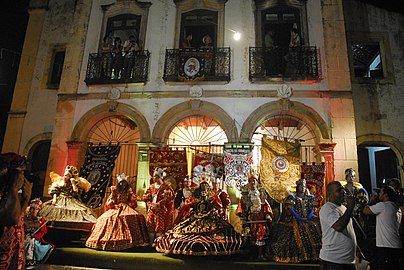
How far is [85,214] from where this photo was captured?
28.0 feet

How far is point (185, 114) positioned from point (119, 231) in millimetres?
4564

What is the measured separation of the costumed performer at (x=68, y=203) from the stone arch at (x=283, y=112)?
521 cm

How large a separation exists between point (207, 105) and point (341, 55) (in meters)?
4.92

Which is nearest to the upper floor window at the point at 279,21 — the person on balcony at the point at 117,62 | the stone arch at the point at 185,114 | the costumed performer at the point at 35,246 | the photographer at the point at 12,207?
the stone arch at the point at 185,114

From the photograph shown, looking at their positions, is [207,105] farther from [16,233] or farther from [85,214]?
[16,233]

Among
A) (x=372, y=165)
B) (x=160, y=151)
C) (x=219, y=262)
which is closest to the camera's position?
(x=219, y=262)

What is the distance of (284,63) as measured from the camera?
10.5 meters

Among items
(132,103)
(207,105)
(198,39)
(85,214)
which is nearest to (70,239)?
(85,214)

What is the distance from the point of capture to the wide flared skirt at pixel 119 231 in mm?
7250

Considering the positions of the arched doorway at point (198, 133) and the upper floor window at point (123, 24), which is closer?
the upper floor window at point (123, 24)

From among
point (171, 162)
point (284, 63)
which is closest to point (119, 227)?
point (171, 162)

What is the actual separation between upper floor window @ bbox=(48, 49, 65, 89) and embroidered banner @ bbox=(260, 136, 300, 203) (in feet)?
31.1

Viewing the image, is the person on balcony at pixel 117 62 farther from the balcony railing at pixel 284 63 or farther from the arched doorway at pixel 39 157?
the balcony railing at pixel 284 63

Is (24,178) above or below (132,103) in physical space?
below
